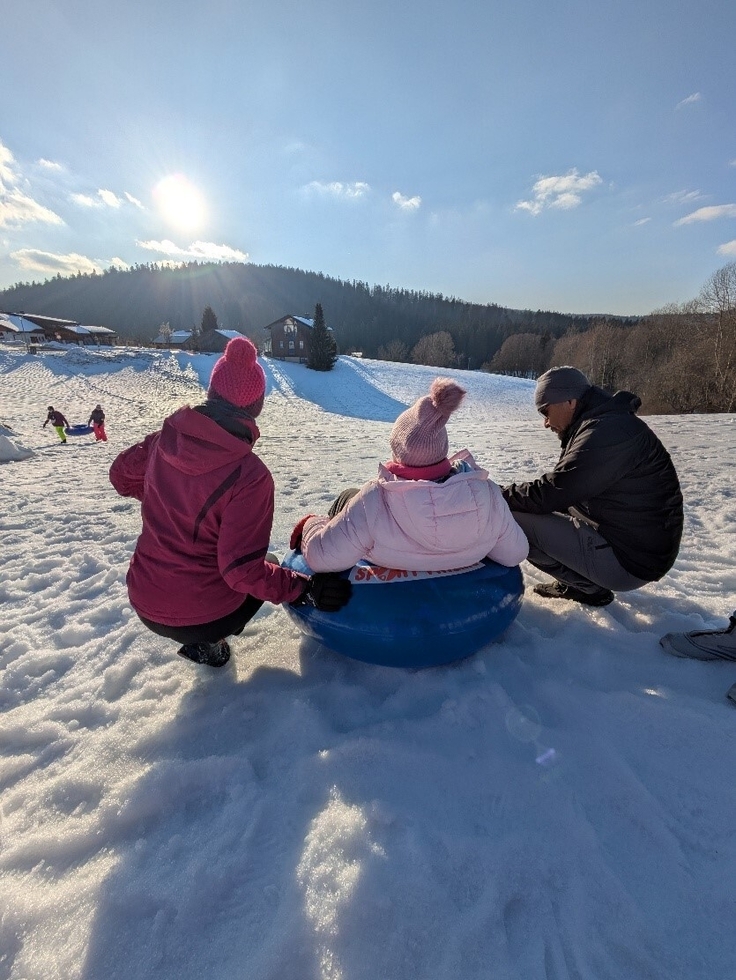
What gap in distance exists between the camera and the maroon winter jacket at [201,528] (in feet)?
6.34

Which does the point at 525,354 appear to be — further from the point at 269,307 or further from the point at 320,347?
the point at 269,307

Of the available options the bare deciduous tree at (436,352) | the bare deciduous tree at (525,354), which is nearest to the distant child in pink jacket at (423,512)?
the bare deciduous tree at (436,352)

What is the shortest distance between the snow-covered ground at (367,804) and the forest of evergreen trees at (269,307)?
72406 mm

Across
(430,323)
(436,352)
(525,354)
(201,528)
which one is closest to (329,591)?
(201,528)

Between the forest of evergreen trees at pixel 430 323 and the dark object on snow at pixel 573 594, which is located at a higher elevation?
the forest of evergreen trees at pixel 430 323

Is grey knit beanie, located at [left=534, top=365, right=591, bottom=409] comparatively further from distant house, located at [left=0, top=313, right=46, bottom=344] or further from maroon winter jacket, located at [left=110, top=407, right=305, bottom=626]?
distant house, located at [left=0, top=313, right=46, bottom=344]

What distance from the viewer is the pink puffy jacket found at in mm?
1978

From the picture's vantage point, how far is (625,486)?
101 inches

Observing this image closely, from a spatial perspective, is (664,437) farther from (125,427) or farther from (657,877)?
(125,427)

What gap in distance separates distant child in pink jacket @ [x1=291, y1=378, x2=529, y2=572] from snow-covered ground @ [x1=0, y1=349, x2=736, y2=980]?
699 millimetres

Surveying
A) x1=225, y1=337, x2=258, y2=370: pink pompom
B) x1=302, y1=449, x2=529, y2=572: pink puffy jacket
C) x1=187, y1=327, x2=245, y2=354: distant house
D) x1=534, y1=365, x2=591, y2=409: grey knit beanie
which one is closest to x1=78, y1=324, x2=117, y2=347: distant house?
x1=187, y1=327, x2=245, y2=354: distant house

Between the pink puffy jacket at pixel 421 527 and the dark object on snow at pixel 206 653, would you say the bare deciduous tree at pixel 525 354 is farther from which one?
the dark object on snow at pixel 206 653

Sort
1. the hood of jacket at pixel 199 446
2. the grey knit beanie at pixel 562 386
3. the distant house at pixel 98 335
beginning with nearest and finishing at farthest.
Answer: the hood of jacket at pixel 199 446 < the grey knit beanie at pixel 562 386 < the distant house at pixel 98 335

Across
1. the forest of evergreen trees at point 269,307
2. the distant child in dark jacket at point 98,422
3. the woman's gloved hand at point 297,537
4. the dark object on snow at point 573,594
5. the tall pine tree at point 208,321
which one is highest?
the forest of evergreen trees at point 269,307
